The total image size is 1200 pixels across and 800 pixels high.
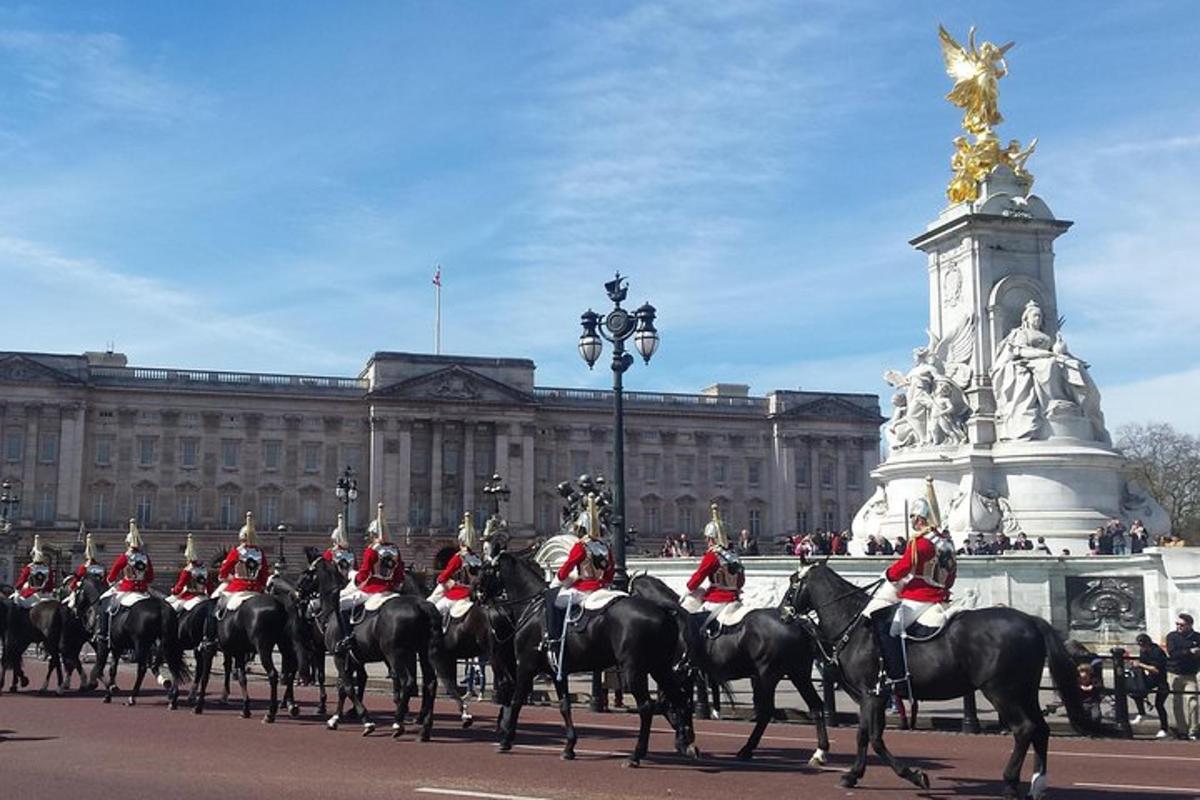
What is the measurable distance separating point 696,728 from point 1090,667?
5.50 m

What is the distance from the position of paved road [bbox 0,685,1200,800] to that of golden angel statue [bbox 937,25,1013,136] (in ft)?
65.3

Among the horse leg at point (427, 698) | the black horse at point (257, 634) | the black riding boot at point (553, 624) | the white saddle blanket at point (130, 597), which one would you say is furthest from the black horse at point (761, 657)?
the white saddle blanket at point (130, 597)

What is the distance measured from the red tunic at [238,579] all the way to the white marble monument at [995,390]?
54.0 ft

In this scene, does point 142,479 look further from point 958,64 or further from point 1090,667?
point 1090,667

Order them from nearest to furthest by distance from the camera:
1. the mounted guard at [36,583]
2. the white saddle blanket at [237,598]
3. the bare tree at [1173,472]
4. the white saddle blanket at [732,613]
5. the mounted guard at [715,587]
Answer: the white saddle blanket at [732,613] < the mounted guard at [715,587] < the white saddle blanket at [237,598] < the mounted guard at [36,583] < the bare tree at [1173,472]

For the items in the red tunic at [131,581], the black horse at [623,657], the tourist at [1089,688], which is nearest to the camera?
the black horse at [623,657]

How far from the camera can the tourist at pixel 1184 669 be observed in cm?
1827

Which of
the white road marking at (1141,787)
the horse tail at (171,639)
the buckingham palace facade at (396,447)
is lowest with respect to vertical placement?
the white road marking at (1141,787)

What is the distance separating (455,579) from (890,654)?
301 inches

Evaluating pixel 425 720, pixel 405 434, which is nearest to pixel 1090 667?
pixel 425 720

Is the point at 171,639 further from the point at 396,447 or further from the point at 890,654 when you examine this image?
the point at 396,447

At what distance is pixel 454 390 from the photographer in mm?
107625

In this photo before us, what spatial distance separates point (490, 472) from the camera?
109 meters

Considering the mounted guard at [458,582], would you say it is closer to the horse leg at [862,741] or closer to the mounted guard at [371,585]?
the mounted guard at [371,585]
